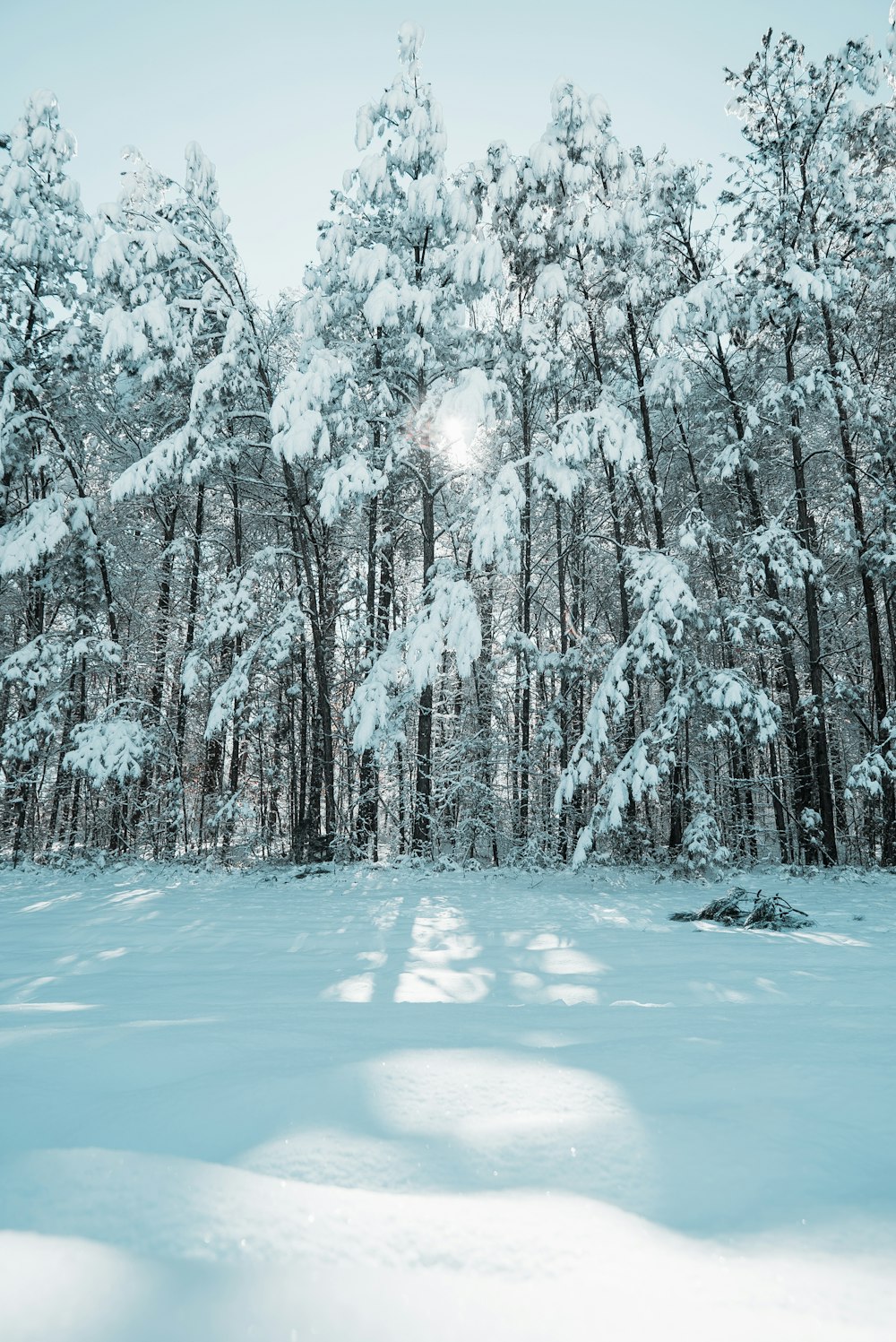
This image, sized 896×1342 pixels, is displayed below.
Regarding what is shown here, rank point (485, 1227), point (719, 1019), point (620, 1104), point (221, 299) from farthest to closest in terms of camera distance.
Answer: point (221, 299) < point (719, 1019) < point (620, 1104) < point (485, 1227)

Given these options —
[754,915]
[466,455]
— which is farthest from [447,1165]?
[466,455]

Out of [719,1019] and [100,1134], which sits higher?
[100,1134]

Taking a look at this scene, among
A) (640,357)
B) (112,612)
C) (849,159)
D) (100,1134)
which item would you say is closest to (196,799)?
(112,612)

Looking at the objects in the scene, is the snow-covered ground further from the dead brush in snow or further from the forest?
the forest

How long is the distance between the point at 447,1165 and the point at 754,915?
196 inches

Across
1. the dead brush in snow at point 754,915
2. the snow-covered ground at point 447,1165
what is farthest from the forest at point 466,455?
the snow-covered ground at point 447,1165

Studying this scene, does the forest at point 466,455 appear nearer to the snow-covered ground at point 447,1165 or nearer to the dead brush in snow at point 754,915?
the dead brush in snow at point 754,915

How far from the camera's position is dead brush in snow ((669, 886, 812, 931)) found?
5.32m

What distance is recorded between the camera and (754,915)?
17.7 feet

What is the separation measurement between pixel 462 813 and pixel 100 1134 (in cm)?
969

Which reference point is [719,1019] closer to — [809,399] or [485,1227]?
[485,1227]

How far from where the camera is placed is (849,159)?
11094mm

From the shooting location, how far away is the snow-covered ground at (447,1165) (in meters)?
0.85

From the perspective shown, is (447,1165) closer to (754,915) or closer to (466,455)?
(754,915)
